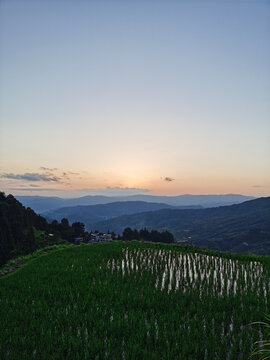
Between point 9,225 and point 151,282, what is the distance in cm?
4953

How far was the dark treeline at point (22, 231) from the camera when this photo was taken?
A: 152ft

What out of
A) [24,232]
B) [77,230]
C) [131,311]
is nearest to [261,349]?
[131,311]

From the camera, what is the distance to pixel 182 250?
910 inches

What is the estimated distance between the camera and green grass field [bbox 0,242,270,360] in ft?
21.5

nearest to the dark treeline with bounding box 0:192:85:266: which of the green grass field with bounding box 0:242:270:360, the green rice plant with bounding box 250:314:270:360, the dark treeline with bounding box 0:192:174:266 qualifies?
the dark treeline with bounding box 0:192:174:266

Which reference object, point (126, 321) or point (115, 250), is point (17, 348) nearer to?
point (126, 321)

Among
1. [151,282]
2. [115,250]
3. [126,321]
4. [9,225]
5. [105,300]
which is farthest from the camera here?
[9,225]

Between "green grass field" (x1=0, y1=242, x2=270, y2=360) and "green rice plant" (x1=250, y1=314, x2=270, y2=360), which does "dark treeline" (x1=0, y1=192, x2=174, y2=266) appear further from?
"green rice plant" (x1=250, y1=314, x2=270, y2=360)

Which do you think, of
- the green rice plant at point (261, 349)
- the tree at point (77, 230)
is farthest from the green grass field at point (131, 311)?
the tree at point (77, 230)

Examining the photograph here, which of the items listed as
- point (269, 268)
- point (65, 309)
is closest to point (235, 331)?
point (65, 309)

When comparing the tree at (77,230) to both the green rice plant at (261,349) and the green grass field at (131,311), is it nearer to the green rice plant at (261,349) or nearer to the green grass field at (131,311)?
the green grass field at (131,311)

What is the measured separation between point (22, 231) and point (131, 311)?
54.0 m

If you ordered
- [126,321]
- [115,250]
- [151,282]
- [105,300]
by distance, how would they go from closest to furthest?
1. [126,321]
2. [105,300]
3. [151,282]
4. [115,250]

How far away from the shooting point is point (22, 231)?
183 feet
